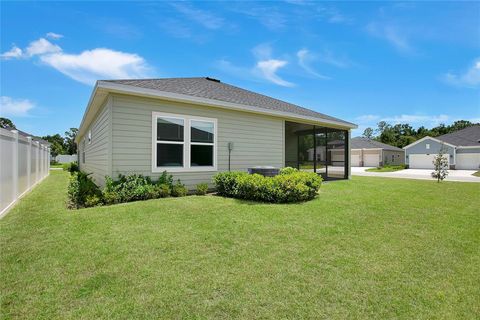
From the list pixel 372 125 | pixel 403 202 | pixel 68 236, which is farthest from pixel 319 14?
pixel 372 125

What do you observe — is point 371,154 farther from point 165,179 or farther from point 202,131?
point 165,179

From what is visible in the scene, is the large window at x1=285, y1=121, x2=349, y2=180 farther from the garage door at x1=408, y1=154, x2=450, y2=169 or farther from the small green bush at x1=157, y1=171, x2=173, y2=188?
the garage door at x1=408, y1=154, x2=450, y2=169

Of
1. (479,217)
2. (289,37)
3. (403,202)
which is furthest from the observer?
(289,37)

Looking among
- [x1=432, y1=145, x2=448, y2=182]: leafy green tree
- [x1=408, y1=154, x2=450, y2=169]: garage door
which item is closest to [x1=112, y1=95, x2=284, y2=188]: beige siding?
[x1=432, y1=145, x2=448, y2=182]: leafy green tree

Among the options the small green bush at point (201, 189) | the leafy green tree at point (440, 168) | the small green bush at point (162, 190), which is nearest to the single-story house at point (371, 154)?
the leafy green tree at point (440, 168)

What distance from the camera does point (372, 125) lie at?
240ft

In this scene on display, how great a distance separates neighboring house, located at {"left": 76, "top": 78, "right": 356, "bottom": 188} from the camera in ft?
21.7

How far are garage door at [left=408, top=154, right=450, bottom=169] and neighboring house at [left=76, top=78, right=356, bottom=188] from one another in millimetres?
28705

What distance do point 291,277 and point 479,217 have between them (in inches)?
230

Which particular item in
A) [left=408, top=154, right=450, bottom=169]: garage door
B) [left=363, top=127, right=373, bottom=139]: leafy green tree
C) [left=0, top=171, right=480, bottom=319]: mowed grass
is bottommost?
[left=0, top=171, right=480, bottom=319]: mowed grass

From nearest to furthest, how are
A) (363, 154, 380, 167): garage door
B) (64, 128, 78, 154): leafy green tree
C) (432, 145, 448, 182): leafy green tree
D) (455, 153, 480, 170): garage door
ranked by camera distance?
(432, 145, 448, 182): leafy green tree
(455, 153, 480, 170): garage door
(363, 154, 380, 167): garage door
(64, 128, 78, 154): leafy green tree

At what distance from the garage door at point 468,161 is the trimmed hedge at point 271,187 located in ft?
107

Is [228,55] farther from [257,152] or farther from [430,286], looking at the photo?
[430,286]

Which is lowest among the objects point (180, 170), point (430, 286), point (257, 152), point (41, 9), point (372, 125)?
point (430, 286)
